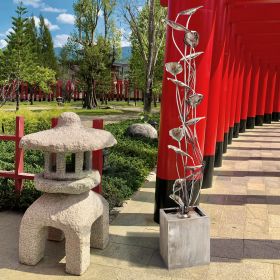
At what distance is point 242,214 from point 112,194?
213cm

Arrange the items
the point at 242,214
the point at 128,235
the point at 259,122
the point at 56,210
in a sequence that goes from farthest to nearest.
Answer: the point at 259,122 → the point at 242,214 → the point at 128,235 → the point at 56,210

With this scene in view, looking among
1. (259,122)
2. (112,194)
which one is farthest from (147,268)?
(259,122)

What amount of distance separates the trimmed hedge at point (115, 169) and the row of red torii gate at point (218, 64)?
1312 millimetres

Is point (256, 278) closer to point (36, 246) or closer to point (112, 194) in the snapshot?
point (36, 246)

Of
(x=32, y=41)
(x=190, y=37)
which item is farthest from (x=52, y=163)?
(x=32, y=41)

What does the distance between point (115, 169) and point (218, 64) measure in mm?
3040

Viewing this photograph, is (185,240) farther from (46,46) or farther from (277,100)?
(46,46)

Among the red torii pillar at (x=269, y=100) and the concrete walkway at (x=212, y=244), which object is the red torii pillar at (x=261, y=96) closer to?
the red torii pillar at (x=269, y=100)

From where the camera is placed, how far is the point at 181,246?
3.81 m

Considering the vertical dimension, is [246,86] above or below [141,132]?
above

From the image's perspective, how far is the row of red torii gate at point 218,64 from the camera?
Answer: 15.9ft

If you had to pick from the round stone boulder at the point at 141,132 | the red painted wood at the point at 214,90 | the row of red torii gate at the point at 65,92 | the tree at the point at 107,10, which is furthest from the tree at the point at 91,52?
the red painted wood at the point at 214,90

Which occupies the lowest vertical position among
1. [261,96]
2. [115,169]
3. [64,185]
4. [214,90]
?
Result: [115,169]

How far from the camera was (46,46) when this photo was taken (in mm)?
51250
